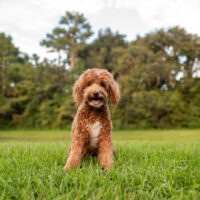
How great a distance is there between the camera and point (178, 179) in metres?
1.98

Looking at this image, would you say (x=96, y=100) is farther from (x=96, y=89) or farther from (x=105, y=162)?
(x=105, y=162)

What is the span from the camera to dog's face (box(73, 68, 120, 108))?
272 centimetres

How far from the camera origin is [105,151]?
2.75 meters

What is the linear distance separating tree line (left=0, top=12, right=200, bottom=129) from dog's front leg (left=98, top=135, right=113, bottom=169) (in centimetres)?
1632

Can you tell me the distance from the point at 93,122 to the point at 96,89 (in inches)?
19.2

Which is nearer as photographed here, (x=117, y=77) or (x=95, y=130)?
(x=95, y=130)

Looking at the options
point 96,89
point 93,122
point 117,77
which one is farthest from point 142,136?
point 96,89

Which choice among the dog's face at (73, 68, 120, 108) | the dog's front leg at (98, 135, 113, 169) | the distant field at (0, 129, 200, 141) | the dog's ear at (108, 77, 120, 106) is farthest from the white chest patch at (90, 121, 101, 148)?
the distant field at (0, 129, 200, 141)

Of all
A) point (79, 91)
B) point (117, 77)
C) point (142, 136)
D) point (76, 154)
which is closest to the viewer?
point (76, 154)

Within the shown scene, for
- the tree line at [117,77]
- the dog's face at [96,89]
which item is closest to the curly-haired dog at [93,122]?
the dog's face at [96,89]

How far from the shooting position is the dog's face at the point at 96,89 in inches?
107

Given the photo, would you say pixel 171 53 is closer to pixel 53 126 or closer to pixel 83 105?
pixel 53 126

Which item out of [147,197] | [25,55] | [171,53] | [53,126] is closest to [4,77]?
[25,55]

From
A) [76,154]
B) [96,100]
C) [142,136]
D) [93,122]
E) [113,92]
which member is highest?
[113,92]
